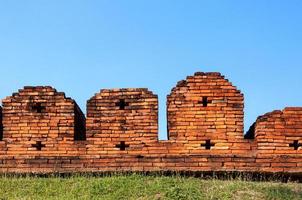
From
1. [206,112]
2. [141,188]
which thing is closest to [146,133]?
[206,112]

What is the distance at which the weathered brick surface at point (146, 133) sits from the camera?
11320mm

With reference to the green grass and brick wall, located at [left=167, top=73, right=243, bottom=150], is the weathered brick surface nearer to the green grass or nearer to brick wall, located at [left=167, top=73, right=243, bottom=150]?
brick wall, located at [left=167, top=73, right=243, bottom=150]

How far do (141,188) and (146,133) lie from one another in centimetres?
134

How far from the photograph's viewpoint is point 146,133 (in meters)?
11.5

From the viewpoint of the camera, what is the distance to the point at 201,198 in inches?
390

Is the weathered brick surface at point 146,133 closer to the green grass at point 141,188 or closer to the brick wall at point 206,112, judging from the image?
the brick wall at point 206,112

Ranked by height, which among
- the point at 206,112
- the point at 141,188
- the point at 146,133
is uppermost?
the point at 206,112

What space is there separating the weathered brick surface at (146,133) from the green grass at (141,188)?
1.35ft

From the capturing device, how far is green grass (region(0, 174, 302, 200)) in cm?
1008

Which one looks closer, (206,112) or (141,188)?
(141,188)

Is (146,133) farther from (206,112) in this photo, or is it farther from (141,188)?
(141,188)

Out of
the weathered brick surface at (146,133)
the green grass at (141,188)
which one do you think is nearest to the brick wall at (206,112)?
the weathered brick surface at (146,133)

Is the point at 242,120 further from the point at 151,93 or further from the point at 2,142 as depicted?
the point at 2,142

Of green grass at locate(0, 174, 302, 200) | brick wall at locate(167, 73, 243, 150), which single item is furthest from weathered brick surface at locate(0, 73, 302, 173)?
green grass at locate(0, 174, 302, 200)
